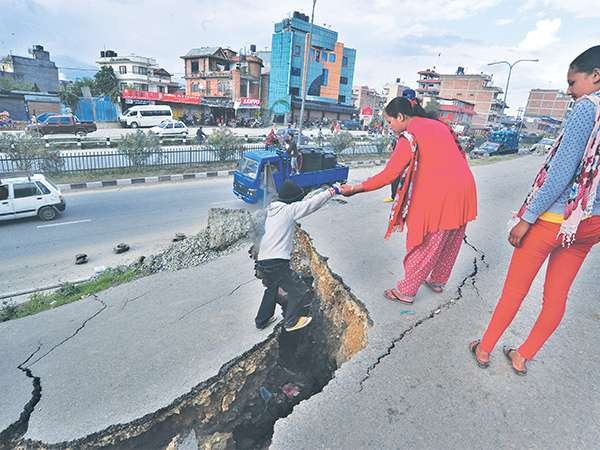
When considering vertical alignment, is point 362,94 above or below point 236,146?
above

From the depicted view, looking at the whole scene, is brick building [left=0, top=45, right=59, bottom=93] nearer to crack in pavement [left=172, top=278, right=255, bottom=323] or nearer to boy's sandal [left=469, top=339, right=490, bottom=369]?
crack in pavement [left=172, top=278, right=255, bottom=323]

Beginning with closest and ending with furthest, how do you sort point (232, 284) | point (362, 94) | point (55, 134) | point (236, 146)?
point (232, 284) < point (236, 146) < point (55, 134) < point (362, 94)

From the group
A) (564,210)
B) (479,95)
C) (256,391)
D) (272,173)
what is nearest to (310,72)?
(272,173)

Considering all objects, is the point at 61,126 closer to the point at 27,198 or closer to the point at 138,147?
the point at 138,147

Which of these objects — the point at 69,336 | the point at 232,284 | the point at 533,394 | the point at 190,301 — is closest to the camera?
the point at 533,394

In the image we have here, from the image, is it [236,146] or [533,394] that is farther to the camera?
[236,146]

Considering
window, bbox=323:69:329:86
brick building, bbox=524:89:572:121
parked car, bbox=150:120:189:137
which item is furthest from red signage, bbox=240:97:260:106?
brick building, bbox=524:89:572:121

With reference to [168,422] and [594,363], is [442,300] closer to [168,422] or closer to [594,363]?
[594,363]

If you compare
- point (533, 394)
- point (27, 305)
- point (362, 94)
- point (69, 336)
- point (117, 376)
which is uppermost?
point (362, 94)

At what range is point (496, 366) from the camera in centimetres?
239

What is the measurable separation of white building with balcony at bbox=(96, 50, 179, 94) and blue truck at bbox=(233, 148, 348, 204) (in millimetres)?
45227

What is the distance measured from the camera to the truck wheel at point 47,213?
28.2ft

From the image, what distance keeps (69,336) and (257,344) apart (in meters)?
2.17

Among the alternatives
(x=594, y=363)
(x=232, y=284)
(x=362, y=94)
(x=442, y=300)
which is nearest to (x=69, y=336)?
(x=232, y=284)
